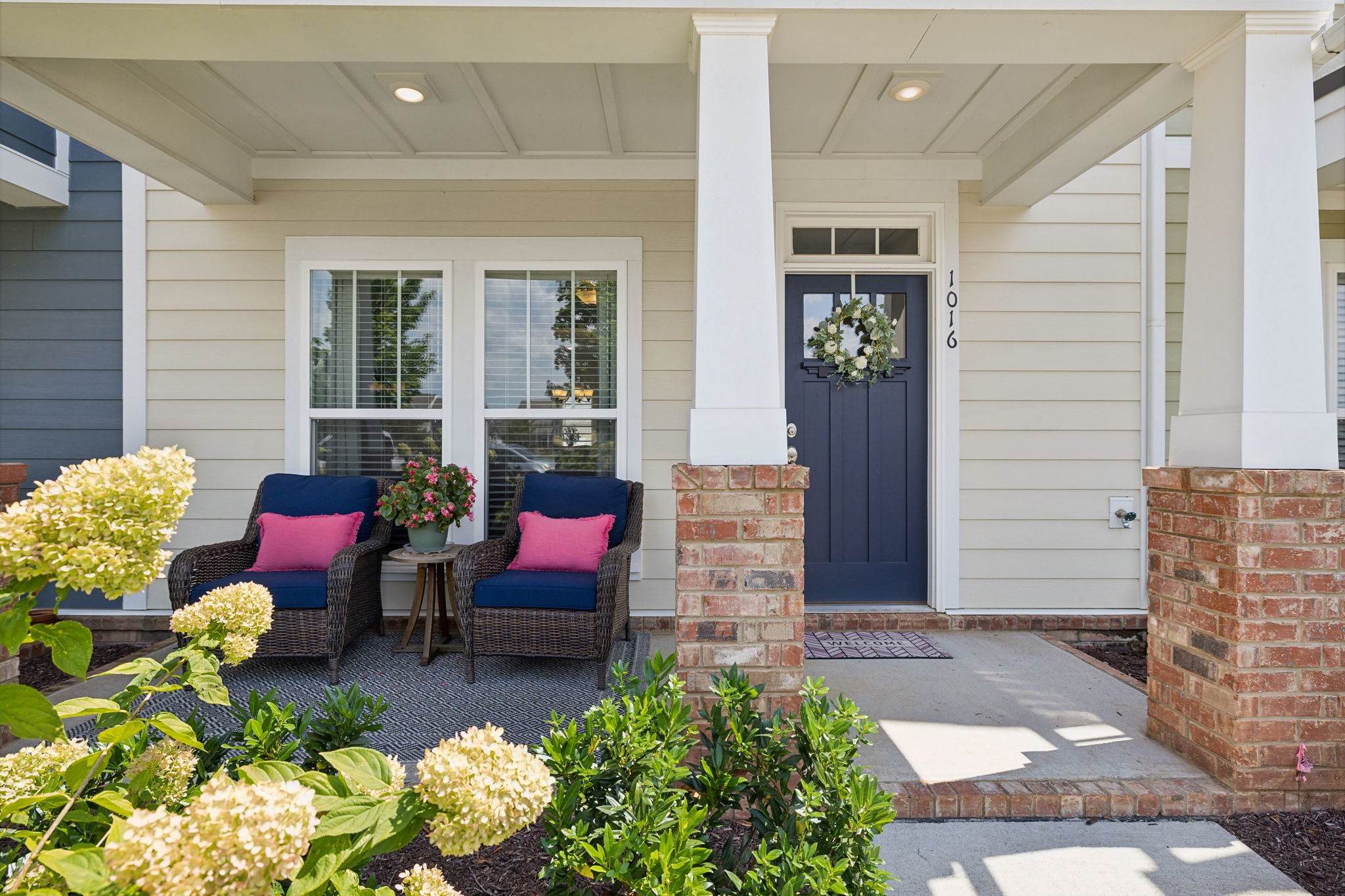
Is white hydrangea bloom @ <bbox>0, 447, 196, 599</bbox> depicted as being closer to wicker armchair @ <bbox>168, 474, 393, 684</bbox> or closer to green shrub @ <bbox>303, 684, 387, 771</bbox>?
green shrub @ <bbox>303, 684, 387, 771</bbox>

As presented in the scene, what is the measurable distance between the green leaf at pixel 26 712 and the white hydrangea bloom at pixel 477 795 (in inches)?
14.3

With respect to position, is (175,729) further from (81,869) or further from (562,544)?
(562,544)

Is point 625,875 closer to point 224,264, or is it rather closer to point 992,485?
point 992,485

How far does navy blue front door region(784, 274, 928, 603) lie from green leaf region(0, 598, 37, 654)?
3849mm

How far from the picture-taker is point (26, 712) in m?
0.70

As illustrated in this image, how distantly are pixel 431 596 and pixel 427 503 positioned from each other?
475 mm

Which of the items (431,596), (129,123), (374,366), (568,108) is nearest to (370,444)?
(374,366)

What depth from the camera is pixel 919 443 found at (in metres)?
4.32

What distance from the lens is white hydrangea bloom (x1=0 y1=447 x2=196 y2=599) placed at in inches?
24.1

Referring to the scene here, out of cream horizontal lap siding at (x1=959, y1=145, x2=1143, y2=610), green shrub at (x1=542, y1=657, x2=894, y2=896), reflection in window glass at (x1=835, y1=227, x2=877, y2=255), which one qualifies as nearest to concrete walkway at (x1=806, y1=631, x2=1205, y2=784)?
cream horizontal lap siding at (x1=959, y1=145, x2=1143, y2=610)

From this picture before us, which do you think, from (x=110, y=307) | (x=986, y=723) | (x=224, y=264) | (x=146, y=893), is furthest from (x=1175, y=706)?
(x=110, y=307)

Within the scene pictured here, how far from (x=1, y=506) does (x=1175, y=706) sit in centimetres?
416

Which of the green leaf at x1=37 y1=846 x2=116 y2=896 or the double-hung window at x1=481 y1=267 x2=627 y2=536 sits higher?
the double-hung window at x1=481 y1=267 x2=627 y2=536

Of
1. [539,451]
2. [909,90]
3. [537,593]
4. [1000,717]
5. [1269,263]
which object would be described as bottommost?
[1000,717]
